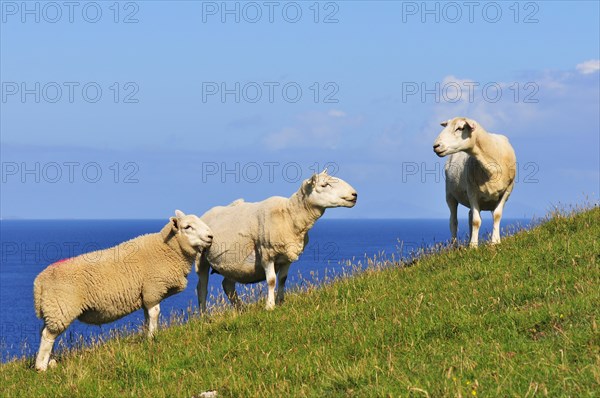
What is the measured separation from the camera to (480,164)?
14.5 meters

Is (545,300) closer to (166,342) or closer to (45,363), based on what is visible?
(166,342)

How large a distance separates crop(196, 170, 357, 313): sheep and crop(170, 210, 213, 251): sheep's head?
0.91 metres

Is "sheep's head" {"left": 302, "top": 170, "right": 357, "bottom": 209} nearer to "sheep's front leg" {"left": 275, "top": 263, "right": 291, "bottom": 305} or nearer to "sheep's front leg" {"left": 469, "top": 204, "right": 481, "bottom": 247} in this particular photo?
"sheep's front leg" {"left": 275, "top": 263, "right": 291, "bottom": 305}

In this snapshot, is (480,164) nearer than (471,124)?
No

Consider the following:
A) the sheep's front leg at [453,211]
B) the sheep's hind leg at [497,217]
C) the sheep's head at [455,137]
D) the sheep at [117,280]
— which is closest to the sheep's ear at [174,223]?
the sheep at [117,280]

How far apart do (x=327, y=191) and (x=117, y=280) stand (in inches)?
148

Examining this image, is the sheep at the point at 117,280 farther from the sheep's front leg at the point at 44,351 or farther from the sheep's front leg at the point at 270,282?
the sheep's front leg at the point at 270,282

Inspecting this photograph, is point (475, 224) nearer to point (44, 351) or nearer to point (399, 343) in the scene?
point (399, 343)

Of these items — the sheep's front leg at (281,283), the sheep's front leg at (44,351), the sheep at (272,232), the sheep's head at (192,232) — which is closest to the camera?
the sheep's front leg at (44,351)

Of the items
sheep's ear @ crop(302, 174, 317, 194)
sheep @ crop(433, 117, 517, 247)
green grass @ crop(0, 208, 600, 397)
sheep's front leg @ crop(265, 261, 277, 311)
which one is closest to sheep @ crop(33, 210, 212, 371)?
green grass @ crop(0, 208, 600, 397)

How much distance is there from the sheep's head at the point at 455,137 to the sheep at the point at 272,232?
81.4 inches

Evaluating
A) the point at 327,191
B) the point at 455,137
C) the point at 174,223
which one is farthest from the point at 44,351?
the point at 455,137

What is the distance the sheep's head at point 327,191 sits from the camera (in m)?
13.0

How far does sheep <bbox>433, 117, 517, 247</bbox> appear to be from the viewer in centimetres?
1421
